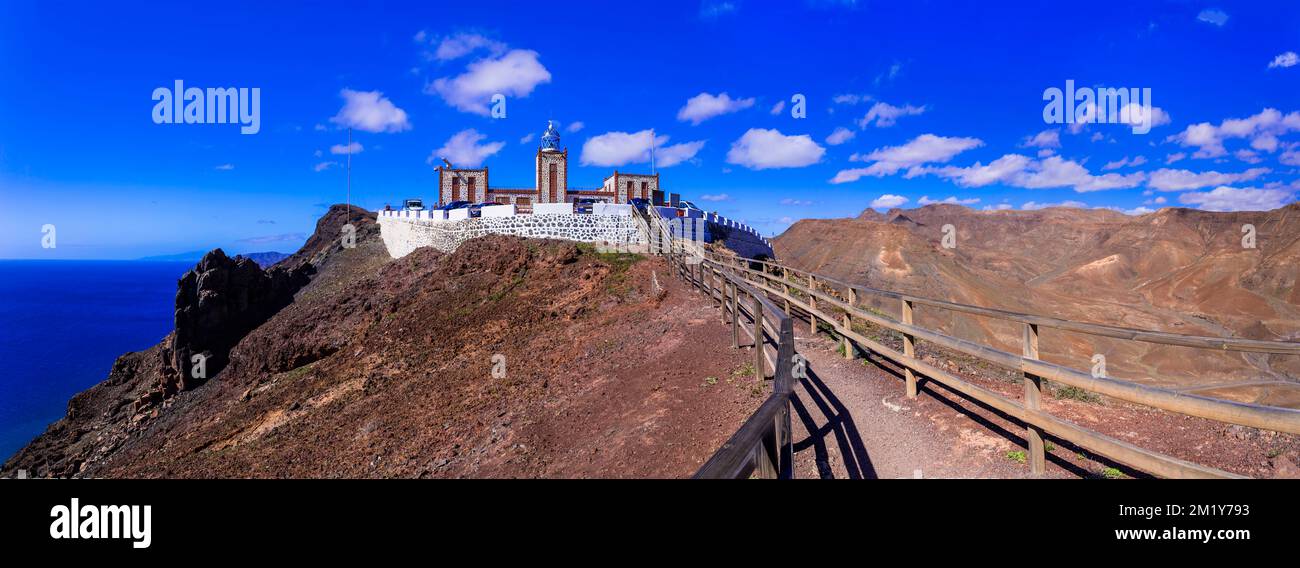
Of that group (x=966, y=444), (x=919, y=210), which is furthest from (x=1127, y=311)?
(x=919, y=210)

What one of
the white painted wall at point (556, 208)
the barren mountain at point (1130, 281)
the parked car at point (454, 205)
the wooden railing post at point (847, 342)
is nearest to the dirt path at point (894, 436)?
the wooden railing post at point (847, 342)

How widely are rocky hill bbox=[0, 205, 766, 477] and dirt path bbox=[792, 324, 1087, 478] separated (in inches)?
32.2

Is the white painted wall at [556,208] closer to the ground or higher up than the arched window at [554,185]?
closer to the ground

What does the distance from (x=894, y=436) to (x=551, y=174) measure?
95.3 ft

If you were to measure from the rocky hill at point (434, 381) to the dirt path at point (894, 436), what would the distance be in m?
0.82

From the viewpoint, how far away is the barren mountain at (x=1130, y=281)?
38.4m

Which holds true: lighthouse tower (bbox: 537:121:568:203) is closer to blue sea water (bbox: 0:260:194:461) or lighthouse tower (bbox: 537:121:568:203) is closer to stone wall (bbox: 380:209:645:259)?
stone wall (bbox: 380:209:645:259)

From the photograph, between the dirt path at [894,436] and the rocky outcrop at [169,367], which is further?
the rocky outcrop at [169,367]

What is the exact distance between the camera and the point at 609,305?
1506 centimetres

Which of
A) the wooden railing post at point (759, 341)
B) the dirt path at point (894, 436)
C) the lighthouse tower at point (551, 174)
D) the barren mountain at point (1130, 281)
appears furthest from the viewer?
the barren mountain at point (1130, 281)

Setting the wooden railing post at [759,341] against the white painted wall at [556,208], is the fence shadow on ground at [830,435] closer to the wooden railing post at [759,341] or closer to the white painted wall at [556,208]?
the wooden railing post at [759,341]

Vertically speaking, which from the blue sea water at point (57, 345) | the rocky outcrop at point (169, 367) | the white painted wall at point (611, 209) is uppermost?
the white painted wall at point (611, 209)
